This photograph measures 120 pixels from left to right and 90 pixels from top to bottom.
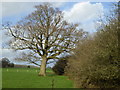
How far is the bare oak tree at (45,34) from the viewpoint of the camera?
24.0 metres

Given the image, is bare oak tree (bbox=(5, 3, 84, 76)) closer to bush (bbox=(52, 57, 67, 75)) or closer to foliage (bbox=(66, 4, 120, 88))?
bush (bbox=(52, 57, 67, 75))

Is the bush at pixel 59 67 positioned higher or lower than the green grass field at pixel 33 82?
higher

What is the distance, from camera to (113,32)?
10234 mm

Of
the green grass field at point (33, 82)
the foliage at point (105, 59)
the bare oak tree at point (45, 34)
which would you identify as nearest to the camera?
the foliage at point (105, 59)

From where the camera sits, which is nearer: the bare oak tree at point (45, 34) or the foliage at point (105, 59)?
the foliage at point (105, 59)

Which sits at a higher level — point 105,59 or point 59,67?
point 105,59

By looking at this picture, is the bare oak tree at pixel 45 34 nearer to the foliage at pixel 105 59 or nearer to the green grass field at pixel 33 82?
the green grass field at pixel 33 82

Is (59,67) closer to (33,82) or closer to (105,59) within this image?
(33,82)

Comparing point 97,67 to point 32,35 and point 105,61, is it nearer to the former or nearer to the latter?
point 105,61

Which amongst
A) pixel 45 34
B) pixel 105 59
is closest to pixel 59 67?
pixel 45 34

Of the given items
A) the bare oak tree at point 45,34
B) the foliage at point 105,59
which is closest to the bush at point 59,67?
the bare oak tree at point 45,34

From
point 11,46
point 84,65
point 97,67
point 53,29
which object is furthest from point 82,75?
point 11,46

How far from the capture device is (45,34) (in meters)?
24.2

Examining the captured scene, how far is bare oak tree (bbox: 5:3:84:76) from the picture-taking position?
24.0 metres
